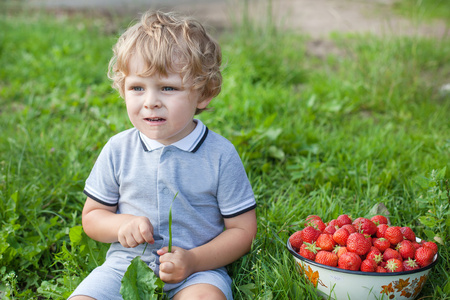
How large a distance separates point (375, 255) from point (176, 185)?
2.43 ft

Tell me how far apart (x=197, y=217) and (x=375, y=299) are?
0.69 meters

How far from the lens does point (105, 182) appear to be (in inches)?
72.1

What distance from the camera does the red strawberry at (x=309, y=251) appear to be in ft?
5.43

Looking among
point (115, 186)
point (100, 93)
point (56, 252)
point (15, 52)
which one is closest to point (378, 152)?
point (115, 186)

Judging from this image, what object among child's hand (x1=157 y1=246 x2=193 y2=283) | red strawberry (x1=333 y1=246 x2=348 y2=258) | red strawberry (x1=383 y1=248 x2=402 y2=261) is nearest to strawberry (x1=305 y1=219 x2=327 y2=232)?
red strawberry (x1=333 y1=246 x2=348 y2=258)

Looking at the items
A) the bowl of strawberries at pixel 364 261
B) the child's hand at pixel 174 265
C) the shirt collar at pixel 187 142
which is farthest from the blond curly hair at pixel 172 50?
the bowl of strawberries at pixel 364 261

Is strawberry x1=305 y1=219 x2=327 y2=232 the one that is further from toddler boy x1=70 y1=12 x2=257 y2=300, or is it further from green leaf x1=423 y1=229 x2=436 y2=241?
green leaf x1=423 y1=229 x2=436 y2=241

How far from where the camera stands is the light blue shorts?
5.24ft

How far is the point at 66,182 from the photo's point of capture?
2484 mm

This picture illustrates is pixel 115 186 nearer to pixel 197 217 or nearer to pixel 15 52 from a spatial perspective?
pixel 197 217

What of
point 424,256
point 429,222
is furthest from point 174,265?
point 429,222

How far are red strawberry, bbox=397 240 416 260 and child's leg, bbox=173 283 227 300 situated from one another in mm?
627

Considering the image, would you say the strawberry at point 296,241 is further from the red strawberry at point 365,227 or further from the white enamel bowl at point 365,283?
the red strawberry at point 365,227

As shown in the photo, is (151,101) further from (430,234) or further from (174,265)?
(430,234)
